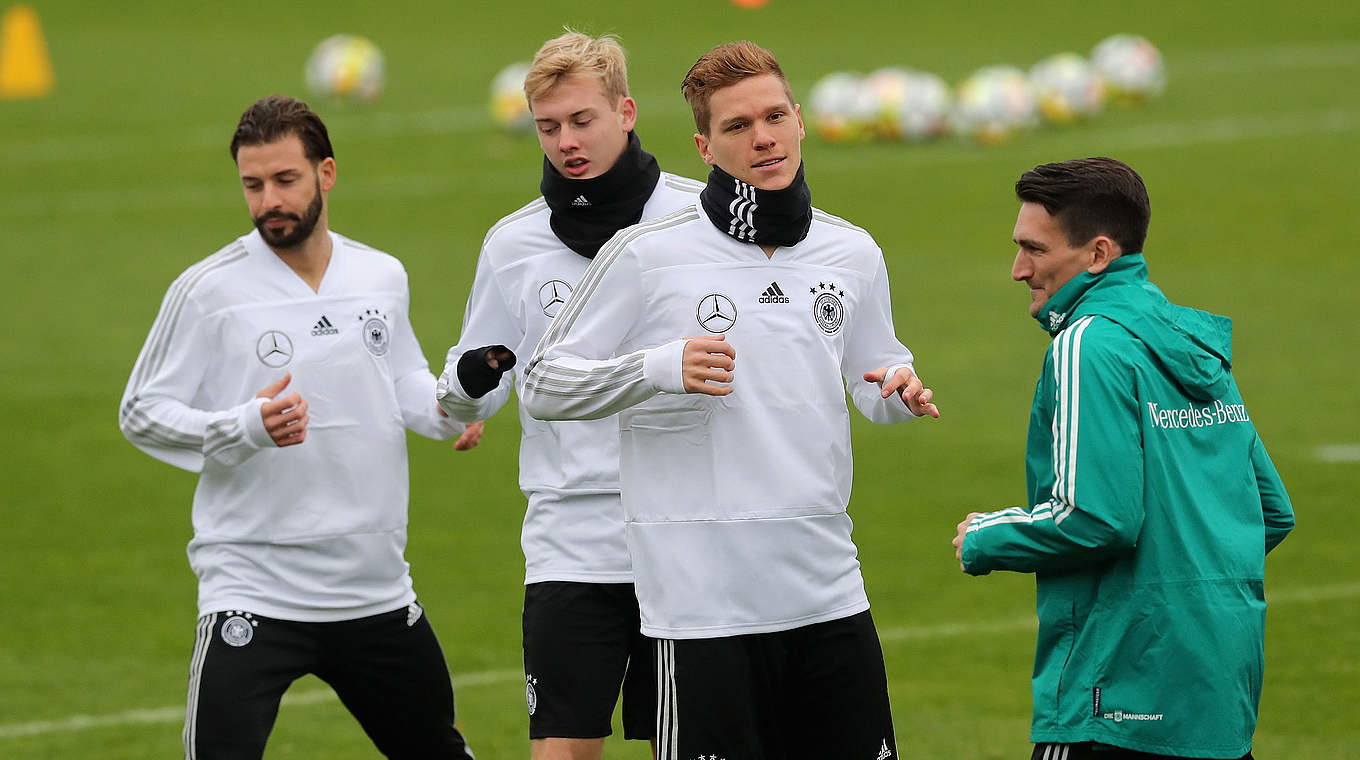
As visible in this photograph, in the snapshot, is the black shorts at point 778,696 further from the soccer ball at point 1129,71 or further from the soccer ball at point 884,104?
the soccer ball at point 1129,71

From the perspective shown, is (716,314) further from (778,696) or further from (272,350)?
(272,350)

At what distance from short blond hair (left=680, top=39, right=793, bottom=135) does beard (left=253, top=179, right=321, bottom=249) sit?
4.96 ft

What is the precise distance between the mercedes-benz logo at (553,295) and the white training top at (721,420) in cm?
81

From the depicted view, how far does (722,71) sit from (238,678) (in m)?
2.30

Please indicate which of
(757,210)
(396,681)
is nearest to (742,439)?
(757,210)

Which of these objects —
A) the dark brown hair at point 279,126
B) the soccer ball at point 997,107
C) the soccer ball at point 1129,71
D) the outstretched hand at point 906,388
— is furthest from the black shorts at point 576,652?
the soccer ball at point 1129,71

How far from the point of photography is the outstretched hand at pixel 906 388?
4863 millimetres

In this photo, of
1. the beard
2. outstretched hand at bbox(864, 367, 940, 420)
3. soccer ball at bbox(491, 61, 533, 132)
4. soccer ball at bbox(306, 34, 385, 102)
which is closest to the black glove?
the beard

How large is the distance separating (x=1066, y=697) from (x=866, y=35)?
97.4 feet

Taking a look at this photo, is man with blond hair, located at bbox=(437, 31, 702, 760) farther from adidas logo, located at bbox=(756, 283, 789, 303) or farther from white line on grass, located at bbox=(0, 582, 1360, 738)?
white line on grass, located at bbox=(0, 582, 1360, 738)

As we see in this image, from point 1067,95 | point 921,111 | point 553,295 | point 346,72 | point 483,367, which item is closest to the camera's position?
point 483,367

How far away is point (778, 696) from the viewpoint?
15.9 ft

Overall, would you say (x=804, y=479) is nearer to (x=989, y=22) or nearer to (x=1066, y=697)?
(x=1066, y=697)

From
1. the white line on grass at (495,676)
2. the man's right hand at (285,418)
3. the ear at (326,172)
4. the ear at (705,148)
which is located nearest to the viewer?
the ear at (705,148)
